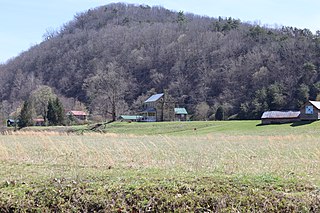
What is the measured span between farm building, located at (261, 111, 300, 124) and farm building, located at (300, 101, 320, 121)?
1244 mm

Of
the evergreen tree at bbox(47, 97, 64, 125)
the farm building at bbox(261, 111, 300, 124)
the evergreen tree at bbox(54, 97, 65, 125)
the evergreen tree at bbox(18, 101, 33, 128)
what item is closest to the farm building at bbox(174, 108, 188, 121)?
the evergreen tree at bbox(54, 97, 65, 125)

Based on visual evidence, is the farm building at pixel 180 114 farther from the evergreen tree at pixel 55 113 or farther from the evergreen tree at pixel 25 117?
the evergreen tree at pixel 25 117

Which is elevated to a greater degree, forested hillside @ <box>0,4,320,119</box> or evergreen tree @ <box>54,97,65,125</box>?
forested hillside @ <box>0,4,320,119</box>

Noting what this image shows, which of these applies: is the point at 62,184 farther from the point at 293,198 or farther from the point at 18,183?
the point at 293,198

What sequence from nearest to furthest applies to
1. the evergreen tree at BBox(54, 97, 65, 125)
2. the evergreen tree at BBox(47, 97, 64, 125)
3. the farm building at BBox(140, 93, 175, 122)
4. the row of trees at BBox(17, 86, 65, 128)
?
the row of trees at BBox(17, 86, 65, 128) → the evergreen tree at BBox(47, 97, 64, 125) → the evergreen tree at BBox(54, 97, 65, 125) → the farm building at BBox(140, 93, 175, 122)

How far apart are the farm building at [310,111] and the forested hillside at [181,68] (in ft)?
44.0

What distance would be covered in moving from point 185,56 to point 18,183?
11273cm

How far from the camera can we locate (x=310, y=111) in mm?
58406

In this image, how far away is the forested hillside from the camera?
275 feet

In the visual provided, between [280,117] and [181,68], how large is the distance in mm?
55121

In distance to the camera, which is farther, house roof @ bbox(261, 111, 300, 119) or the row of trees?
the row of trees

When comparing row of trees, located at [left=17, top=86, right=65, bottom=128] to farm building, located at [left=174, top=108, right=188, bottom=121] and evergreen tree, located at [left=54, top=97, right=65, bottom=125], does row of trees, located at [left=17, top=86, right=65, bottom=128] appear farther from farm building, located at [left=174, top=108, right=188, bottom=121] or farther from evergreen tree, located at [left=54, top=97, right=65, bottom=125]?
farm building, located at [left=174, top=108, right=188, bottom=121]

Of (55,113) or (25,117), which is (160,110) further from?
(25,117)

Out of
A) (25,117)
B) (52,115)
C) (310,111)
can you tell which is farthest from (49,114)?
(310,111)
